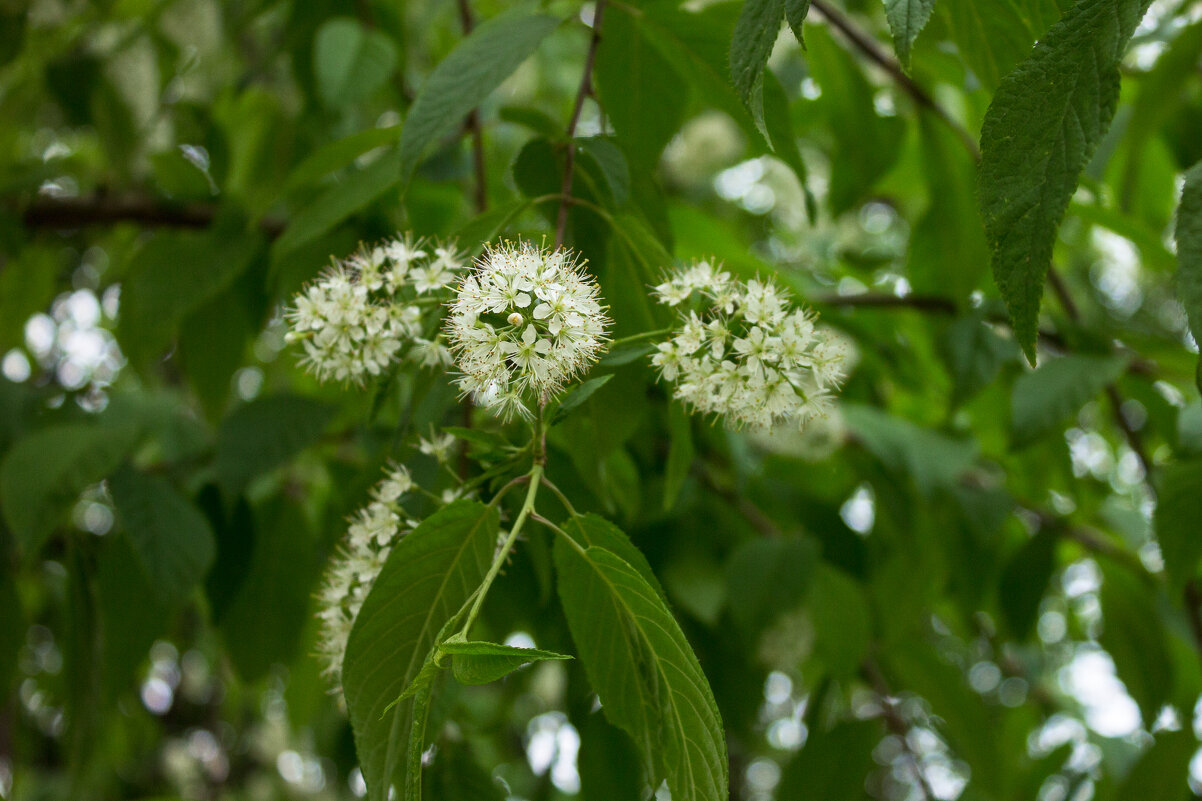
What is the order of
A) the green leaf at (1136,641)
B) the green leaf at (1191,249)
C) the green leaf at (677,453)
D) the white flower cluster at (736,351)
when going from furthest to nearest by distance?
the green leaf at (1136,641), the green leaf at (677,453), the white flower cluster at (736,351), the green leaf at (1191,249)

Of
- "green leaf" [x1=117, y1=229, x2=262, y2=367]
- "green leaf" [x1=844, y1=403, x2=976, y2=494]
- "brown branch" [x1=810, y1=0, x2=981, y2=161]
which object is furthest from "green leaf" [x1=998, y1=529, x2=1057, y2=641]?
"green leaf" [x1=117, y1=229, x2=262, y2=367]

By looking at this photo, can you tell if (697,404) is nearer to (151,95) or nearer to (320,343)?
(320,343)

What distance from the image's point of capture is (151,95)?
8.41ft

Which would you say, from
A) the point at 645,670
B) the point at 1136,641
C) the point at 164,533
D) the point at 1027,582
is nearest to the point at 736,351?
the point at 645,670

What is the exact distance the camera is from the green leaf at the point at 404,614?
673mm

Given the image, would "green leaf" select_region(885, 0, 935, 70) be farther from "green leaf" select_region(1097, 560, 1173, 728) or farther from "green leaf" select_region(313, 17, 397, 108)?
"green leaf" select_region(1097, 560, 1173, 728)

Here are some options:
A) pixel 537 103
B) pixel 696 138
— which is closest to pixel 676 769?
pixel 537 103

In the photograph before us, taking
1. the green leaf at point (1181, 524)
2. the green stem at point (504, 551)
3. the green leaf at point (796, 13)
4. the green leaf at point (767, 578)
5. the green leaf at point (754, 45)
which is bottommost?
the green leaf at point (767, 578)

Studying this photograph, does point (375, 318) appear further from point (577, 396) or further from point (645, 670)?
point (645, 670)

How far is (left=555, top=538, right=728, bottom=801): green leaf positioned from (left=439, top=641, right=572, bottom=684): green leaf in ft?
0.40

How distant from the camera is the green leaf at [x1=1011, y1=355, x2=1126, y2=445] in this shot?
1206 millimetres

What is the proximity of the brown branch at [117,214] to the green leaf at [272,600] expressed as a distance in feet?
1.58

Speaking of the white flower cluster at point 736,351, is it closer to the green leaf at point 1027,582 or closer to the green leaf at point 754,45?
the green leaf at point 754,45

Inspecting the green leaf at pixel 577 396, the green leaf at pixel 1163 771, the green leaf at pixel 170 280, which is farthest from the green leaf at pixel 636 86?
the green leaf at pixel 1163 771
